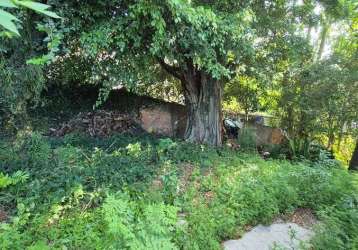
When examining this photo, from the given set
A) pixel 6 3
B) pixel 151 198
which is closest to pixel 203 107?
pixel 151 198

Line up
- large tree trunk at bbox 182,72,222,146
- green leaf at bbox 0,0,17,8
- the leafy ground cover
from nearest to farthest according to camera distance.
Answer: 1. green leaf at bbox 0,0,17,8
2. the leafy ground cover
3. large tree trunk at bbox 182,72,222,146

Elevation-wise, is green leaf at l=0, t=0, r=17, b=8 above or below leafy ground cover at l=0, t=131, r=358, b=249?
above

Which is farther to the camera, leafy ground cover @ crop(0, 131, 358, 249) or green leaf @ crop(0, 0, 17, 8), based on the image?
leafy ground cover @ crop(0, 131, 358, 249)

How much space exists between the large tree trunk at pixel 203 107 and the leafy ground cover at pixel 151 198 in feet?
4.53

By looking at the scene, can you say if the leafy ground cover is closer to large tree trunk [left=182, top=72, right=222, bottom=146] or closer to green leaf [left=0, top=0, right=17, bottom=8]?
large tree trunk [left=182, top=72, right=222, bottom=146]

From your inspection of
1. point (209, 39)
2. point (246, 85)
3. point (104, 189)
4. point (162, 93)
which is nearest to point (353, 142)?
point (246, 85)

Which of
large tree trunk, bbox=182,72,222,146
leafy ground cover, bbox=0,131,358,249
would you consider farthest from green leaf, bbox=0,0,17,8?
large tree trunk, bbox=182,72,222,146

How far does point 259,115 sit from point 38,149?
20.5 feet

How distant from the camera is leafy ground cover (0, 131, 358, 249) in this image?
2.41 metres

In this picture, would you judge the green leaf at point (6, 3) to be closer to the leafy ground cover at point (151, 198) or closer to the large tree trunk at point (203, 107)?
the leafy ground cover at point (151, 198)

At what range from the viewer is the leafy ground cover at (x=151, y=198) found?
241 centimetres

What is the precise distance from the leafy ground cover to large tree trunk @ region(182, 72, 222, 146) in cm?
138

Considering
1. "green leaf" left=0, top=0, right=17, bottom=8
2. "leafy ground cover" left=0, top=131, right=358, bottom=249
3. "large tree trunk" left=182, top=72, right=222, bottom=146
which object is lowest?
"leafy ground cover" left=0, top=131, right=358, bottom=249

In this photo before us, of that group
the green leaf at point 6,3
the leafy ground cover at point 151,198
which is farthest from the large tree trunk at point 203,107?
the green leaf at point 6,3
